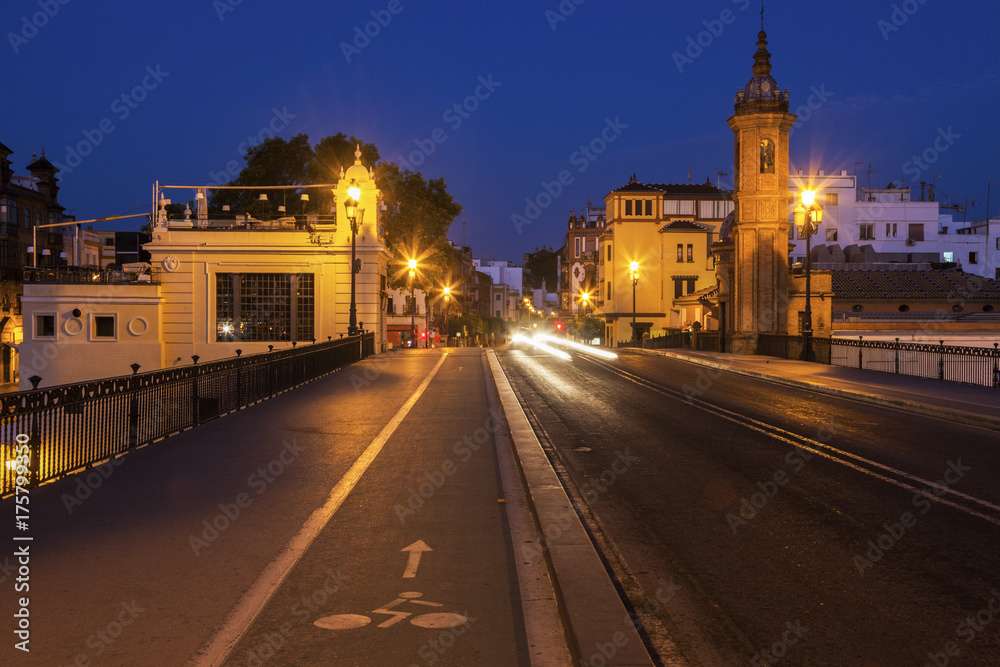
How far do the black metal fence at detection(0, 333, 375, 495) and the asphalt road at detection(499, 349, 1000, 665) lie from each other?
6.00 meters

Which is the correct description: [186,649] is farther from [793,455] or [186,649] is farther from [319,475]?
[793,455]

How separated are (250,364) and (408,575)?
11.9 metres

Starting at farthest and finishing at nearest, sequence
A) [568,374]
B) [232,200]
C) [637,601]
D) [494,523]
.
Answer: [232,200] < [568,374] < [494,523] < [637,601]

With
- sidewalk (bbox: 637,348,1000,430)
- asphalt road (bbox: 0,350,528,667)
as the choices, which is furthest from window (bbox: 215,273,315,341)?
asphalt road (bbox: 0,350,528,667)

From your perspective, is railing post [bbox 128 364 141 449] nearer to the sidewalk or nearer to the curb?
the curb

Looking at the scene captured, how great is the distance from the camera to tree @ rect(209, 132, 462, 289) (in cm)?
5334

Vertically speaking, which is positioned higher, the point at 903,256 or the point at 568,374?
the point at 903,256

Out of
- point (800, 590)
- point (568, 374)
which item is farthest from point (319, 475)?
point (568, 374)

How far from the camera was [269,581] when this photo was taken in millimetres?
5648

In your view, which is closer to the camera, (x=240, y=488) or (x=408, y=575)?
(x=408, y=575)

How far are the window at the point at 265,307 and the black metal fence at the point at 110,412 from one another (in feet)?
69.9

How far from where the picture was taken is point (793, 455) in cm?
1103

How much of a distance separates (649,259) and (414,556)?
7265 centimetres

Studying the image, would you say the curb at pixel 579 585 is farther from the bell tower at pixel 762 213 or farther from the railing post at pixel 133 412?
the bell tower at pixel 762 213
